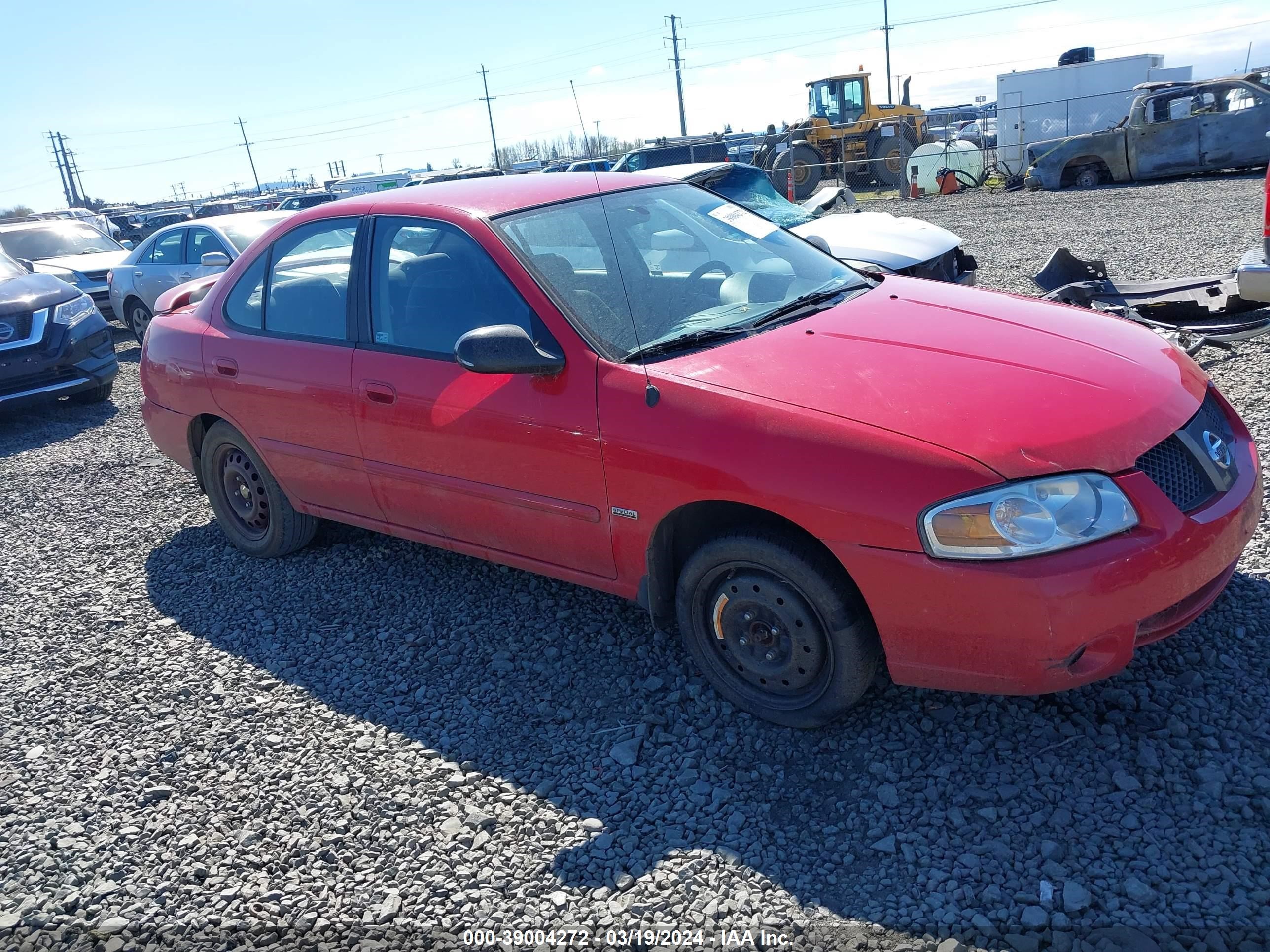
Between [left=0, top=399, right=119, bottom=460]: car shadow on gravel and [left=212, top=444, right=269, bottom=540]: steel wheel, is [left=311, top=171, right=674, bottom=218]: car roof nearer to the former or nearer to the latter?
[left=212, top=444, right=269, bottom=540]: steel wheel

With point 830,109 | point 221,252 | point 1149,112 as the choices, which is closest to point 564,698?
point 221,252

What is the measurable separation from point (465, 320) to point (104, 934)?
2.29m

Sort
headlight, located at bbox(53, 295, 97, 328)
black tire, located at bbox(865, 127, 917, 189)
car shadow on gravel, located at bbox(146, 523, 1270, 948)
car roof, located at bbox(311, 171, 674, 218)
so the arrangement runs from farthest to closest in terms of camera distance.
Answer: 1. black tire, located at bbox(865, 127, 917, 189)
2. headlight, located at bbox(53, 295, 97, 328)
3. car roof, located at bbox(311, 171, 674, 218)
4. car shadow on gravel, located at bbox(146, 523, 1270, 948)

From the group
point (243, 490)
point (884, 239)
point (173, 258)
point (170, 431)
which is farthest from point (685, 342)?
point (173, 258)

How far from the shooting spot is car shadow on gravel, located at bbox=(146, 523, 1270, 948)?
96.6 inches

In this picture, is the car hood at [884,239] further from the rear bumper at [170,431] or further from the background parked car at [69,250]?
the background parked car at [69,250]

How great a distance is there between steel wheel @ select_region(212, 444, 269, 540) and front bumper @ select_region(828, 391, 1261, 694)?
3.26m

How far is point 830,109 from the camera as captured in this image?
27.3 metres

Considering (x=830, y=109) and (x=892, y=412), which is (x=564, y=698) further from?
(x=830, y=109)

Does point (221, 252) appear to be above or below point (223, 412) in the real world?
above

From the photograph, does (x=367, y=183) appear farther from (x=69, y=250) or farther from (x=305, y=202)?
(x=69, y=250)

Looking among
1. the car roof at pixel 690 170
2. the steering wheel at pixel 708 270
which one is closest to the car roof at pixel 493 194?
the steering wheel at pixel 708 270

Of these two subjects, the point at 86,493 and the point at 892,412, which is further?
the point at 86,493

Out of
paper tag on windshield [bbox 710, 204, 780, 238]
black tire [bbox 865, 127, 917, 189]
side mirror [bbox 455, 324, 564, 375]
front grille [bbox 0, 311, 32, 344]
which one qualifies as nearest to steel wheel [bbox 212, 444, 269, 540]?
side mirror [bbox 455, 324, 564, 375]
